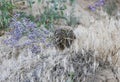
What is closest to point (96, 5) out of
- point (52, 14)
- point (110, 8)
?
point (110, 8)

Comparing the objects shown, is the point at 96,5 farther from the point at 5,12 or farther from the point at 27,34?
the point at 27,34

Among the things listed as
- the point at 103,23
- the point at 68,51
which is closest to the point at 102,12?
the point at 103,23

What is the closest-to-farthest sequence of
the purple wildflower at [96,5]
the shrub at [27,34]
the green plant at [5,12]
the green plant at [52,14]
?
the shrub at [27,34]
the green plant at [5,12]
the green plant at [52,14]
the purple wildflower at [96,5]

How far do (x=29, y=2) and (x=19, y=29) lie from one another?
118 cm

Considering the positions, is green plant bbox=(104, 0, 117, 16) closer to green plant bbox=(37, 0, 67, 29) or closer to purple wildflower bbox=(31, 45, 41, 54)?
green plant bbox=(37, 0, 67, 29)

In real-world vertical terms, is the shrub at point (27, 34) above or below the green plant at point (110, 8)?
above

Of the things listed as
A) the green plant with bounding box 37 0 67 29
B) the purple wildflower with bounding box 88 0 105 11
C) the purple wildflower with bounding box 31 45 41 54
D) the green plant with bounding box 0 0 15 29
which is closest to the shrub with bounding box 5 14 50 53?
the purple wildflower with bounding box 31 45 41 54

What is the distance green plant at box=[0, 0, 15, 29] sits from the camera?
616 centimetres

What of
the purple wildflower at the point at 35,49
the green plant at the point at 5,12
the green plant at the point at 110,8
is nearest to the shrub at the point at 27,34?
the purple wildflower at the point at 35,49

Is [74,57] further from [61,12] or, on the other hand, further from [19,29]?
[61,12]

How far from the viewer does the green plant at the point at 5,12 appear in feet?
20.2

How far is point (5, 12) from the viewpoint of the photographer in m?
6.26

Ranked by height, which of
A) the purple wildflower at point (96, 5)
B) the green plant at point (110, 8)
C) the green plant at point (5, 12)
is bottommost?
the green plant at point (110, 8)

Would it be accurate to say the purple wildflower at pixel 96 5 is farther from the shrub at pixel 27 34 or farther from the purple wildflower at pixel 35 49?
the purple wildflower at pixel 35 49
